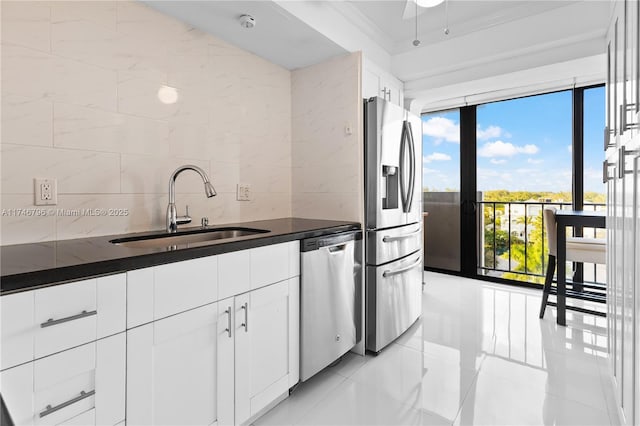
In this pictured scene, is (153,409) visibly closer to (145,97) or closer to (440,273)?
(145,97)

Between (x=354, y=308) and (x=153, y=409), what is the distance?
1.36m

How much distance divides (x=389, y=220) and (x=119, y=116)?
69.3 inches

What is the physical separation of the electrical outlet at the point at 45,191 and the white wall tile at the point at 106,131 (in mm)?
173

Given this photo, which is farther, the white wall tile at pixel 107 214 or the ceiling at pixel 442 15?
the ceiling at pixel 442 15

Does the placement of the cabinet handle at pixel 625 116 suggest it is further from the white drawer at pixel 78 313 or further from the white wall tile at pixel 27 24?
the white wall tile at pixel 27 24

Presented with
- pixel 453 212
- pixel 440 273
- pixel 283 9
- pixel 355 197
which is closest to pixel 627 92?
pixel 355 197

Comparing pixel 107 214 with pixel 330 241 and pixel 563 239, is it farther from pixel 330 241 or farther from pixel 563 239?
pixel 563 239

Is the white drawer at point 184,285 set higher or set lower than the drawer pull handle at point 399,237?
lower

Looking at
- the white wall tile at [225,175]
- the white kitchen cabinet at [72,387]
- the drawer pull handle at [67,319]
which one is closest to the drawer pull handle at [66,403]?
the white kitchen cabinet at [72,387]

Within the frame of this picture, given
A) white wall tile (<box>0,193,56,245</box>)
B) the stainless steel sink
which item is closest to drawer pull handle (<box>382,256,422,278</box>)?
the stainless steel sink

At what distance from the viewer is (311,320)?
1.90m

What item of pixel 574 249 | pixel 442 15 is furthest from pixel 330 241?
pixel 574 249

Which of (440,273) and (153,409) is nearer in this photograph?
(153,409)

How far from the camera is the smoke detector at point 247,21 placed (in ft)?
6.38
